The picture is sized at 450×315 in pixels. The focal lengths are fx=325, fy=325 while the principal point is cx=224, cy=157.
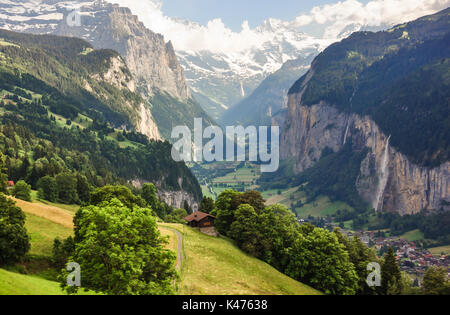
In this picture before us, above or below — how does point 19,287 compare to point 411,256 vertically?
above

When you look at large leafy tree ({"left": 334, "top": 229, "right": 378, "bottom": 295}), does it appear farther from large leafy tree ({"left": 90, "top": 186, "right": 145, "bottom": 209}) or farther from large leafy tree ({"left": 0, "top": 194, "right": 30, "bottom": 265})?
large leafy tree ({"left": 0, "top": 194, "right": 30, "bottom": 265})

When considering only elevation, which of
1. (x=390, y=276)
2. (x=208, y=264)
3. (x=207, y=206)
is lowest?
(x=390, y=276)

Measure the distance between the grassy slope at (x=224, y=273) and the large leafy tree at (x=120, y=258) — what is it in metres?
5.41

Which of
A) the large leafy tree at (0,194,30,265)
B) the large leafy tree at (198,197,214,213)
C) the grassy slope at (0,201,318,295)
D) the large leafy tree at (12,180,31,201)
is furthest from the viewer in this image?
the large leafy tree at (198,197,214,213)

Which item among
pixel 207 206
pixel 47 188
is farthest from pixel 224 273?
pixel 47 188

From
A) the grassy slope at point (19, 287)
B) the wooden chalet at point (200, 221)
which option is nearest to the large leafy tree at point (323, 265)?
the wooden chalet at point (200, 221)

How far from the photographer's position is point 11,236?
136ft

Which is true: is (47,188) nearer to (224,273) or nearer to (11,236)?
(11,236)

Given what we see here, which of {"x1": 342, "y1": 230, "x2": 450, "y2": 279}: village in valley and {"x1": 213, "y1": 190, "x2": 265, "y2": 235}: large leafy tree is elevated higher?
{"x1": 213, "y1": 190, "x2": 265, "y2": 235}: large leafy tree

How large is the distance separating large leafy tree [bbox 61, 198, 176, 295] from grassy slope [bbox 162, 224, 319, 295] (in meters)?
5.41

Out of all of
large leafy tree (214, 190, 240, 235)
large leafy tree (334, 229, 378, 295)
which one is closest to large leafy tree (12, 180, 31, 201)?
large leafy tree (214, 190, 240, 235)

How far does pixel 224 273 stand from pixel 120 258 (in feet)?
69.7

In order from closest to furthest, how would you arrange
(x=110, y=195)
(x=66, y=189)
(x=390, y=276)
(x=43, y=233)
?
(x=43, y=233), (x=110, y=195), (x=390, y=276), (x=66, y=189)

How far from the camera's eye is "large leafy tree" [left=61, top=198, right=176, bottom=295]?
32906 mm
